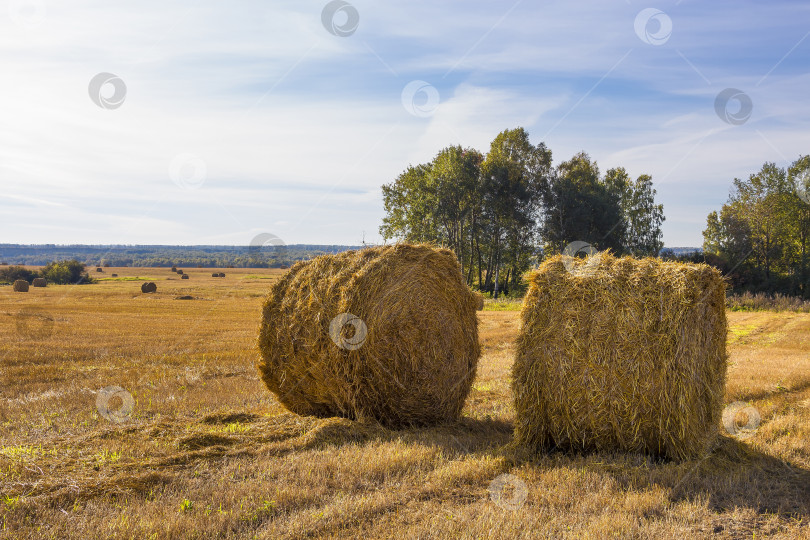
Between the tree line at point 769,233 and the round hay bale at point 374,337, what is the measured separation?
39952mm

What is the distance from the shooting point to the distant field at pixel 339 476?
4.37 m

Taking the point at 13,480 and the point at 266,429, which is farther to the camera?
the point at 266,429

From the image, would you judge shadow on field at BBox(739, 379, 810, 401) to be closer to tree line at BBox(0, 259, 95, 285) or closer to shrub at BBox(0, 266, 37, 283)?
tree line at BBox(0, 259, 95, 285)

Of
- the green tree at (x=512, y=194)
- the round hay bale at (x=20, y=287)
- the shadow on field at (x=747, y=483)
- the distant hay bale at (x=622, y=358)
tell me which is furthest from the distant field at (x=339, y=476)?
the round hay bale at (x=20, y=287)

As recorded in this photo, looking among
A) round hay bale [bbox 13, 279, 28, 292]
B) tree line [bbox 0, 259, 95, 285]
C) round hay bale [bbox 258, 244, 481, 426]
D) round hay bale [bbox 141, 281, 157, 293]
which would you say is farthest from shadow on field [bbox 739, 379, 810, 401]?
tree line [bbox 0, 259, 95, 285]

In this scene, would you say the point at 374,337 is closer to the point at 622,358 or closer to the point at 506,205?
the point at 622,358

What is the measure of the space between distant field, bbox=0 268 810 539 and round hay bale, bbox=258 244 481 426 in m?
0.43

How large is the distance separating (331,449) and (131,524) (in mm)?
2367

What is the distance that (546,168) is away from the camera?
1713 inches

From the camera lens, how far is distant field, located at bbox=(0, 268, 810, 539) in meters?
4.37

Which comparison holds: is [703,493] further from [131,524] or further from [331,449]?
[131,524]

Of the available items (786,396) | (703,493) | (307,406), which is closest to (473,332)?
(307,406)

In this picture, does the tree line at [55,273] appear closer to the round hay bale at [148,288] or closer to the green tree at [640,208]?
the round hay bale at [148,288]

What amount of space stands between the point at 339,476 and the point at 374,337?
234 centimetres
